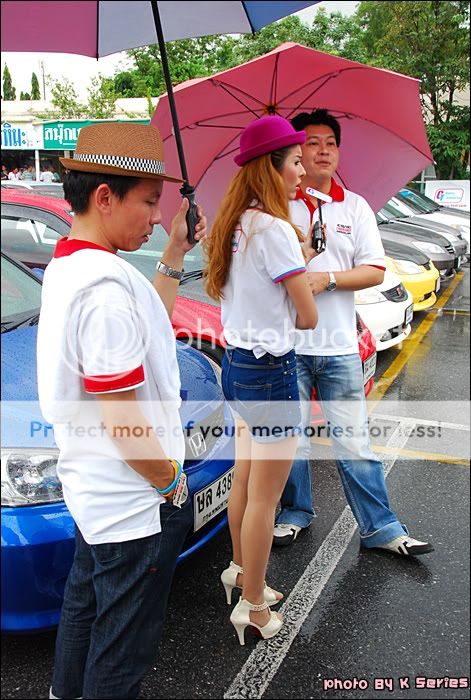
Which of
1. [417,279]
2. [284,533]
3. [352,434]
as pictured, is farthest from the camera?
[417,279]

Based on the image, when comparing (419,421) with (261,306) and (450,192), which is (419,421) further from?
(450,192)

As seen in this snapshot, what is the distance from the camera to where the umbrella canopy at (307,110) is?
98.1 inches

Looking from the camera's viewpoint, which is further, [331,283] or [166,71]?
[331,283]

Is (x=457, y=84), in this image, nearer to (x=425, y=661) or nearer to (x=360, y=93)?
(x=360, y=93)

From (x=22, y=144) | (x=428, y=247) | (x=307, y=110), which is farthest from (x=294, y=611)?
(x=22, y=144)

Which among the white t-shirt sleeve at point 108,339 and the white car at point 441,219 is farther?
the white car at point 441,219

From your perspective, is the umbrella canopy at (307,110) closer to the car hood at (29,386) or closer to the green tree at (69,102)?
the car hood at (29,386)

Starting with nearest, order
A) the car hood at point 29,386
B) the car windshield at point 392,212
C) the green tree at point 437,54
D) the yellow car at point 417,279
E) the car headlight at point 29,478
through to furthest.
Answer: the car headlight at point 29,478, the car hood at point 29,386, the yellow car at point 417,279, the car windshield at point 392,212, the green tree at point 437,54

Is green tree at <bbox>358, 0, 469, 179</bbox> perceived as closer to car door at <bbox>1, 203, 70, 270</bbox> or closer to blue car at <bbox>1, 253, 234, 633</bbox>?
car door at <bbox>1, 203, 70, 270</bbox>

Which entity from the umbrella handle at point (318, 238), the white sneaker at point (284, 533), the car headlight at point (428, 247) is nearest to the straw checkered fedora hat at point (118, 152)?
the umbrella handle at point (318, 238)

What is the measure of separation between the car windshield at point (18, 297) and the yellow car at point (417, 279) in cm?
475

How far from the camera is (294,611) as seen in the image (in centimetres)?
238

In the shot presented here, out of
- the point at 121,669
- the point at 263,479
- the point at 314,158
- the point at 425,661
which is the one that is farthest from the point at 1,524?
the point at 314,158

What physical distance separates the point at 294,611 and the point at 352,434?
0.77 metres
